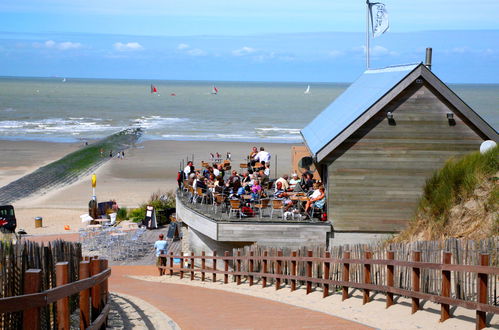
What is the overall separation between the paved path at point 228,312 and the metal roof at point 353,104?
677 cm

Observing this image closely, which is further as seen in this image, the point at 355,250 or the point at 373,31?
the point at 373,31

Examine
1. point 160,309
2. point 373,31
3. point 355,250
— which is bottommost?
point 160,309

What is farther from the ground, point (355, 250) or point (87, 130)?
point (87, 130)

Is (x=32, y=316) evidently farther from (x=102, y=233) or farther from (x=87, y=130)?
(x=87, y=130)

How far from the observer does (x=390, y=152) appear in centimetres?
1983

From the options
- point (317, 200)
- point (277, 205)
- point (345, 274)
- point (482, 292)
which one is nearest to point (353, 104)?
point (317, 200)

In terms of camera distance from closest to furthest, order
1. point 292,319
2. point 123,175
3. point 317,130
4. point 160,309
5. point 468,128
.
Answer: point 292,319 → point 160,309 → point 468,128 → point 317,130 → point 123,175

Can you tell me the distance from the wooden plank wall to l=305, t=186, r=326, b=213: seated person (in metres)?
0.30

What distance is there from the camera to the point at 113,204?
108ft

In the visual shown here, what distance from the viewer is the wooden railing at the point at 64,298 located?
17.1 ft

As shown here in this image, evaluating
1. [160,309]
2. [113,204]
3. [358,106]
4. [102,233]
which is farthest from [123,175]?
[160,309]

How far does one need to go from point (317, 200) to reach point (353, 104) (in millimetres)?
3852

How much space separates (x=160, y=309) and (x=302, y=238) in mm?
8335

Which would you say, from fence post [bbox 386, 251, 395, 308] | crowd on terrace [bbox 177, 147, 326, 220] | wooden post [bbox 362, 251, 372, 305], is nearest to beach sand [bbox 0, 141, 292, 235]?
crowd on terrace [bbox 177, 147, 326, 220]
